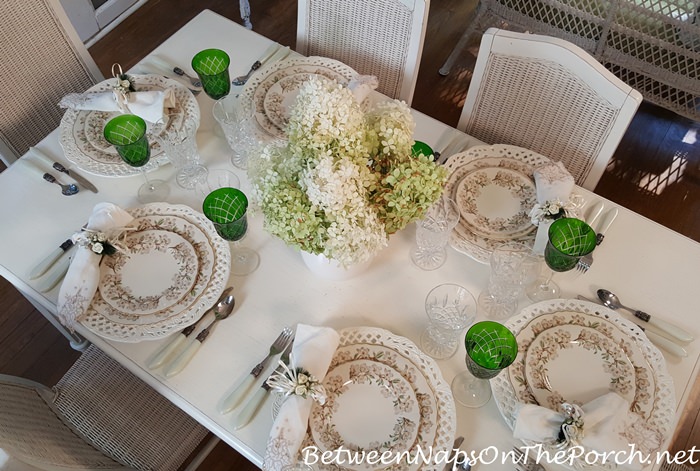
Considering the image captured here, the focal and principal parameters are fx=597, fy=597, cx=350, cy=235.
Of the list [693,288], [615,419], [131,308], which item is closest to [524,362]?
[615,419]

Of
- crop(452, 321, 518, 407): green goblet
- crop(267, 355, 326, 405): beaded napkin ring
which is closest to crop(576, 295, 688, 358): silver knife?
crop(452, 321, 518, 407): green goblet

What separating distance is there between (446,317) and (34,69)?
132 cm

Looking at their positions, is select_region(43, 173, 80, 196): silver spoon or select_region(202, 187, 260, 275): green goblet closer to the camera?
select_region(202, 187, 260, 275): green goblet

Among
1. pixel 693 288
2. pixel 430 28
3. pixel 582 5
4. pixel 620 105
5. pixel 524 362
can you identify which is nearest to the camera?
pixel 524 362

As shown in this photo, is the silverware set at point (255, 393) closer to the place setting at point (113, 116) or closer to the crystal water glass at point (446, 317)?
the crystal water glass at point (446, 317)

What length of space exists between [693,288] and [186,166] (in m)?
1.16

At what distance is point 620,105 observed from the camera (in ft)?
4.47

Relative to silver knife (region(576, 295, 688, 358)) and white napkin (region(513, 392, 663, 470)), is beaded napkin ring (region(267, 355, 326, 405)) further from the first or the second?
silver knife (region(576, 295, 688, 358))

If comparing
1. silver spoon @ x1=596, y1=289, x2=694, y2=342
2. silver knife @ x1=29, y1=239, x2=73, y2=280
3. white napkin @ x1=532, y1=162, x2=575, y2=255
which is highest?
white napkin @ x1=532, y1=162, x2=575, y2=255

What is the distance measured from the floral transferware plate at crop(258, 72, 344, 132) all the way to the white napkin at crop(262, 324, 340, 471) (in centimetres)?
59

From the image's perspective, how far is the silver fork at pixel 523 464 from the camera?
104 cm

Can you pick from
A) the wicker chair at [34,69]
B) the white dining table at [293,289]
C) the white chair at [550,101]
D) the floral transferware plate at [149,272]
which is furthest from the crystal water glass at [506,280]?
the wicker chair at [34,69]

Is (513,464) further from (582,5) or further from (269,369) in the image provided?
(582,5)

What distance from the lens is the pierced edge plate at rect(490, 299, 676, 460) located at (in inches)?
42.1
